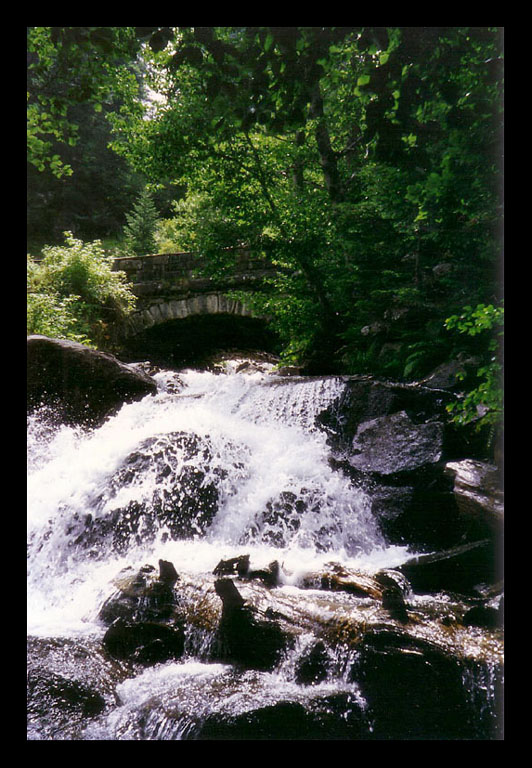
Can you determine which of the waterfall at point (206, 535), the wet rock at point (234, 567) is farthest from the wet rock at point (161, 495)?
the wet rock at point (234, 567)

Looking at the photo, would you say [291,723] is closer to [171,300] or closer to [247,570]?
[247,570]

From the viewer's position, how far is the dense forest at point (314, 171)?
2.41 meters

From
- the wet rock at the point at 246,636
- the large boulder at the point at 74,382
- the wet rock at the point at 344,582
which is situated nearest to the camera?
the wet rock at the point at 246,636

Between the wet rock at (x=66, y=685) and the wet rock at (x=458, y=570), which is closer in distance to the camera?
the wet rock at (x=66, y=685)

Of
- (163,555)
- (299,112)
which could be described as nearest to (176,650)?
(163,555)

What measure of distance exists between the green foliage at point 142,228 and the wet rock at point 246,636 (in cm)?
1588

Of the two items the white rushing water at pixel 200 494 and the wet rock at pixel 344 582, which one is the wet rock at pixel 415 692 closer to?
the wet rock at pixel 344 582

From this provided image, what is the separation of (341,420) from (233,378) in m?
2.78

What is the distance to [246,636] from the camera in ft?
9.73

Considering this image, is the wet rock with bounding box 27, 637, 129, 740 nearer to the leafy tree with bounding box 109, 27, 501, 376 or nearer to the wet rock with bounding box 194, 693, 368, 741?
the wet rock with bounding box 194, 693, 368, 741

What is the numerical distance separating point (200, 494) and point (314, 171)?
27.5 ft

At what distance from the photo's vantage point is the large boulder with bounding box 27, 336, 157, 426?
269 inches

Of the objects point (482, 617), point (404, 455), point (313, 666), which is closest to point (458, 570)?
point (482, 617)
